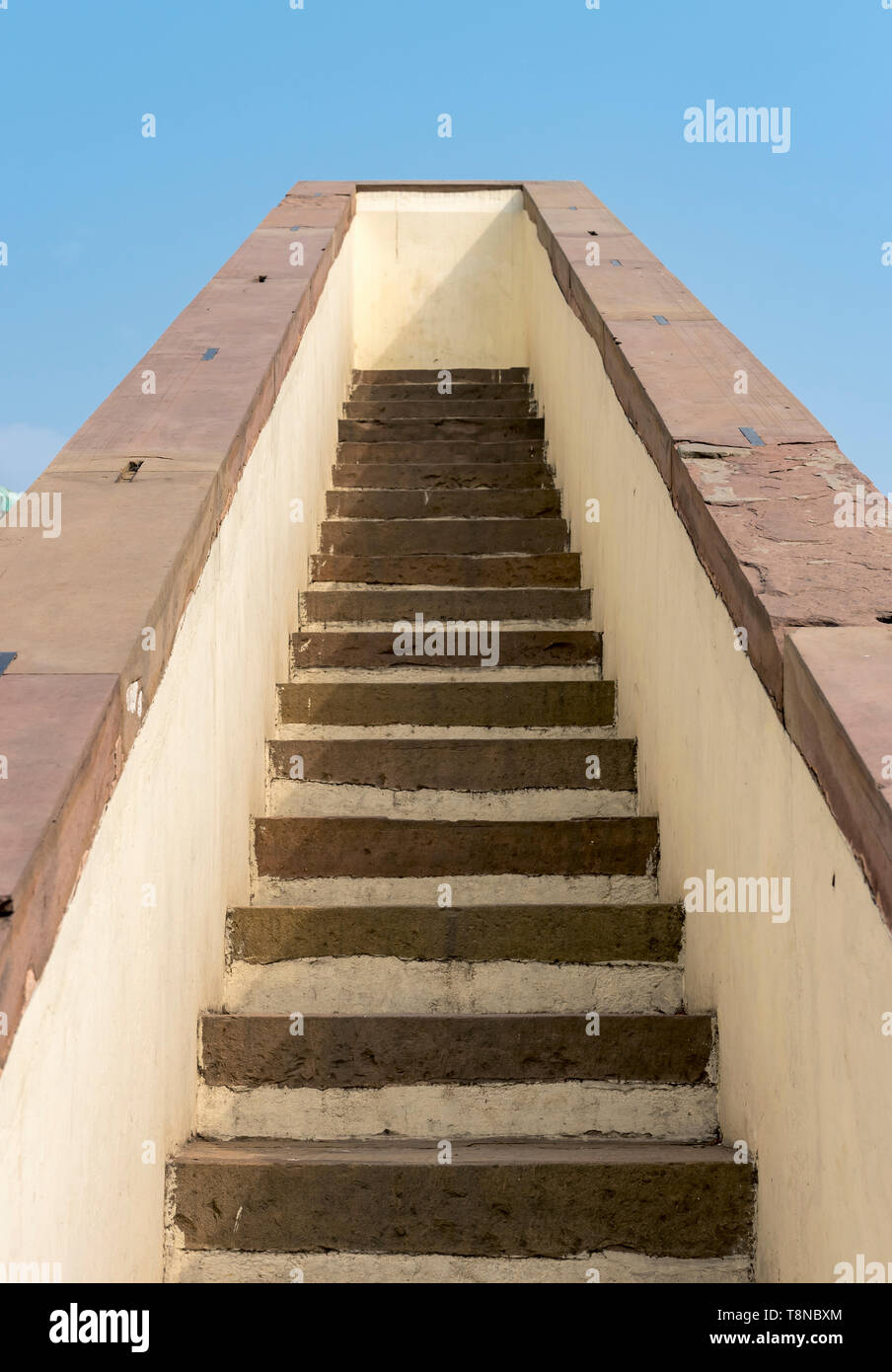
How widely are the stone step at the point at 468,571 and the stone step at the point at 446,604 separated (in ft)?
0.63

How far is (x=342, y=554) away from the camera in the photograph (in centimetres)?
439

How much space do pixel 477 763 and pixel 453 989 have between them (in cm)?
75

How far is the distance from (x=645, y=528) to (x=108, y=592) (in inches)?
58.4

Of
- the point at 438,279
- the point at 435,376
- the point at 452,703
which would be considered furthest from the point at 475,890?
the point at 438,279

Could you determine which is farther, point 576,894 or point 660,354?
point 660,354

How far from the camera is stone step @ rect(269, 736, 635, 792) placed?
3.32 meters

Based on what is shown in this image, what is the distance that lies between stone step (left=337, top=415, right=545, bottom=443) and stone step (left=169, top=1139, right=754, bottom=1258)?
363cm

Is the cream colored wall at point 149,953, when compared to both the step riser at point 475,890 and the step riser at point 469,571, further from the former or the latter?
the step riser at point 469,571

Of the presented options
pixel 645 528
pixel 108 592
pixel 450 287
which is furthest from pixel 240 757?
pixel 450 287

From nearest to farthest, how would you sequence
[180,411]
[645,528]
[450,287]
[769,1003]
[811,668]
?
[811,668], [769,1003], [180,411], [645,528], [450,287]

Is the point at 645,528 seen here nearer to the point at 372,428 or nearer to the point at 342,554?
the point at 342,554

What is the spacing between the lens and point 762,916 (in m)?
2.13

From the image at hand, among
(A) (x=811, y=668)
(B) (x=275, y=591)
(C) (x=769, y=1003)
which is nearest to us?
(A) (x=811, y=668)

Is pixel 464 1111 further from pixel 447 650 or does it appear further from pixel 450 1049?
pixel 447 650
